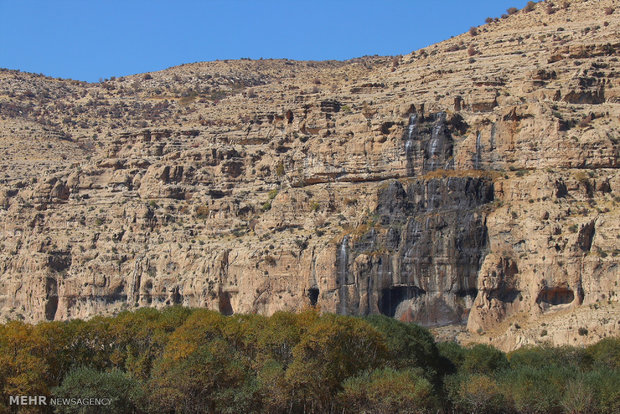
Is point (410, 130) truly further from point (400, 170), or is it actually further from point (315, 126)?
point (315, 126)

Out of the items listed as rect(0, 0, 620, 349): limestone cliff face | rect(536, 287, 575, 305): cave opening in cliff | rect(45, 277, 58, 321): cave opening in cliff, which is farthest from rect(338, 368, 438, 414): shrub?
rect(45, 277, 58, 321): cave opening in cliff

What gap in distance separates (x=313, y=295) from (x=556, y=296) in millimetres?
17662

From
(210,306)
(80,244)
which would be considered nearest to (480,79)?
(210,306)

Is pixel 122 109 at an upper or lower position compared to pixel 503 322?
upper

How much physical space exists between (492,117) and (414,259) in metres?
12.4

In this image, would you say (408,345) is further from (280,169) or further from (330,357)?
(280,169)

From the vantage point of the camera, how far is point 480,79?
340ft

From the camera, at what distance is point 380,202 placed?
92.9m

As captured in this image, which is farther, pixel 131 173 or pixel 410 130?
pixel 131 173

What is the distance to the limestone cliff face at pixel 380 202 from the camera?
85688mm

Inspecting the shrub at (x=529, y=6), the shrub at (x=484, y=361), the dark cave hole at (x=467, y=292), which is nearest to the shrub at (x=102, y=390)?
the shrub at (x=484, y=361)

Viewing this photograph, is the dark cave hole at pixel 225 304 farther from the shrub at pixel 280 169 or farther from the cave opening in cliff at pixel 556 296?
the cave opening in cliff at pixel 556 296

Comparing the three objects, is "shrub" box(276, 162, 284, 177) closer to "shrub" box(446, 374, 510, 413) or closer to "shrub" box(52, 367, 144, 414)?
"shrub" box(446, 374, 510, 413)

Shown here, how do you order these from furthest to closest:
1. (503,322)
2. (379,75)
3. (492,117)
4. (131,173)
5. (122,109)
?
1. (122,109)
2. (379,75)
3. (131,173)
4. (492,117)
5. (503,322)
